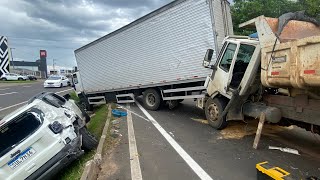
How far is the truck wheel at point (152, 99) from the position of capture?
11.9 meters

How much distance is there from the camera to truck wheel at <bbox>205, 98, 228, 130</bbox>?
26.6ft

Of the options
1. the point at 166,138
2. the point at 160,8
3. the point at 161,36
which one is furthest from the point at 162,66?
the point at 166,138

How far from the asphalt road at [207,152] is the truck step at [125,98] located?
3.67 metres

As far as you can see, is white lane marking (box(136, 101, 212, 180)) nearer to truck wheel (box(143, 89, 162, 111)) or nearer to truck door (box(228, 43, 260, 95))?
truck door (box(228, 43, 260, 95))

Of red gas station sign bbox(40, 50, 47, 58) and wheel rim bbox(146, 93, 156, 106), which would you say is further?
red gas station sign bbox(40, 50, 47, 58)

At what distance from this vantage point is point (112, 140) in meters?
7.64

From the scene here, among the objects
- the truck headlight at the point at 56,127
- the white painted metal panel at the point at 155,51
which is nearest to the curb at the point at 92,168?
the truck headlight at the point at 56,127

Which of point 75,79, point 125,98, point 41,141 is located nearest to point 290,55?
point 41,141

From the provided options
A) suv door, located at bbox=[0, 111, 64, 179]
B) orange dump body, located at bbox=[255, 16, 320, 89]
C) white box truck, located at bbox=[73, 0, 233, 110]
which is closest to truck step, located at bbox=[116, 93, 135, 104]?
white box truck, located at bbox=[73, 0, 233, 110]

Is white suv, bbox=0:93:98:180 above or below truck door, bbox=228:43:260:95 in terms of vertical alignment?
below

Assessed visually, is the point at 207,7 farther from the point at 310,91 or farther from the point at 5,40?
the point at 5,40

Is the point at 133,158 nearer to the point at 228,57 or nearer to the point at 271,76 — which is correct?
the point at 271,76

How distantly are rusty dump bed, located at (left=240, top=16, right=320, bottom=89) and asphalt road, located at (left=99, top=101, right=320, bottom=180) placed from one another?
1.58 m

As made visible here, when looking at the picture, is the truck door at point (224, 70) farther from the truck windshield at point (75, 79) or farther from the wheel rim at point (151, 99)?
the truck windshield at point (75, 79)
